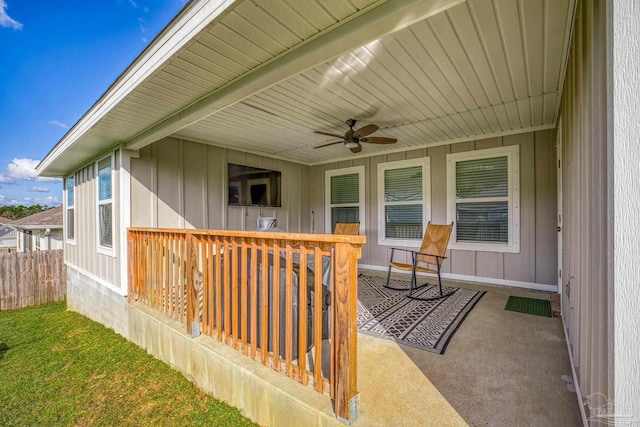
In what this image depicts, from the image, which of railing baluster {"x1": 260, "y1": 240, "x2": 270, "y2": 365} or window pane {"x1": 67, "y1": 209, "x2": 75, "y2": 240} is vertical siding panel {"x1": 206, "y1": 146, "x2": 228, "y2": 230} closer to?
railing baluster {"x1": 260, "y1": 240, "x2": 270, "y2": 365}

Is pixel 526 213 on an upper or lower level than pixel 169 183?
lower

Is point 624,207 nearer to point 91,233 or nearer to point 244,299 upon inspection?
point 244,299

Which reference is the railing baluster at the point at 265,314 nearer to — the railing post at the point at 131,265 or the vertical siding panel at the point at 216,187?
the railing post at the point at 131,265

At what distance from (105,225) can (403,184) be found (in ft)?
16.1

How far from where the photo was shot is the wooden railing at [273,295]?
1.43 m

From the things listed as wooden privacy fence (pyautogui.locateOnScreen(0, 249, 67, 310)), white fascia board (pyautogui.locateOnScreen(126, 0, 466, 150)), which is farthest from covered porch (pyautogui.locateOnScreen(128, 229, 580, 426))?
wooden privacy fence (pyautogui.locateOnScreen(0, 249, 67, 310))

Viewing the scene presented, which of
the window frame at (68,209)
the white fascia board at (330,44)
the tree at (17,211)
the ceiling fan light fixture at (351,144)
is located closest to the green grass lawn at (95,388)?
the window frame at (68,209)

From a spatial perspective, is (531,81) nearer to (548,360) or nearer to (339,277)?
(548,360)

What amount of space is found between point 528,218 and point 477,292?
135 centimetres

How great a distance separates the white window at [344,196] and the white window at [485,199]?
1.73 m

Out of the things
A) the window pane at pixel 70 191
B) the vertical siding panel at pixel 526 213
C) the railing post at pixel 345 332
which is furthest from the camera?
the window pane at pixel 70 191

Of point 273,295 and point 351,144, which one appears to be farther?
point 351,144

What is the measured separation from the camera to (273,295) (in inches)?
70.2

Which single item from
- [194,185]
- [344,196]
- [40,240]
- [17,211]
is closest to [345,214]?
[344,196]
